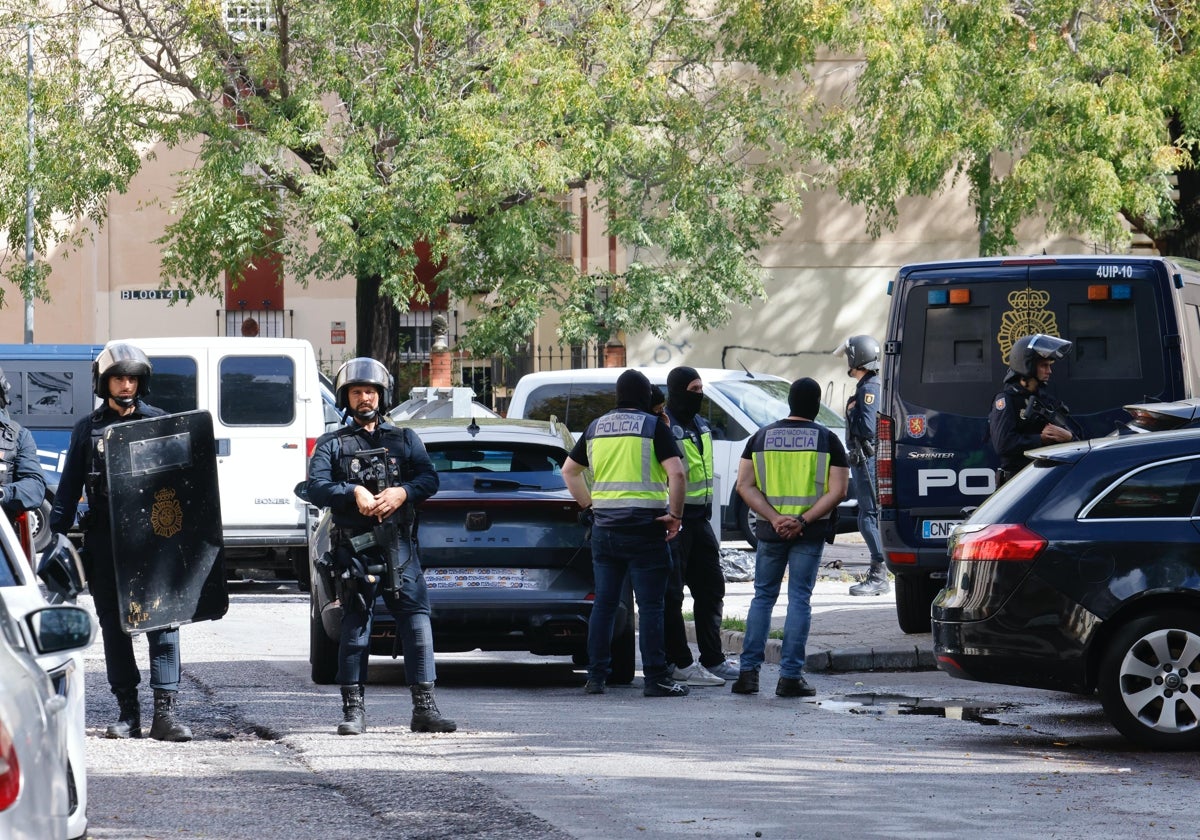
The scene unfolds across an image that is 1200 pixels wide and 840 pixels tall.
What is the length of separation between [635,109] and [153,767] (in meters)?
20.0

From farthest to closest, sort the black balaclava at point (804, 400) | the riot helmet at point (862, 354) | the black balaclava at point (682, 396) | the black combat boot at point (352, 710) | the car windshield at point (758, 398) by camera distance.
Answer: the car windshield at point (758, 398)
the riot helmet at point (862, 354)
the black balaclava at point (682, 396)
the black balaclava at point (804, 400)
the black combat boot at point (352, 710)

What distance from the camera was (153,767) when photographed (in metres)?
8.64

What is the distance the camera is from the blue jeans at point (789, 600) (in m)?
11.3

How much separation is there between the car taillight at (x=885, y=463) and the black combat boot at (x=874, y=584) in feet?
11.8

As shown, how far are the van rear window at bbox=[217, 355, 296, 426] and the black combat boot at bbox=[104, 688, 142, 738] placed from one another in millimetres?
8990

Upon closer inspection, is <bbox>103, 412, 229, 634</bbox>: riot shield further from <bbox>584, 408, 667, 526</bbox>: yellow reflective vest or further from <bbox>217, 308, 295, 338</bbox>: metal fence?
<bbox>217, 308, 295, 338</bbox>: metal fence

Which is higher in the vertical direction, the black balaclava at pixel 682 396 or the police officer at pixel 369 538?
the black balaclava at pixel 682 396

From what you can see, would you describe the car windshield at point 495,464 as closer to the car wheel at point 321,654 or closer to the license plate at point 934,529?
the car wheel at point 321,654

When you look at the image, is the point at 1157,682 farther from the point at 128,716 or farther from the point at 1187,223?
the point at 1187,223

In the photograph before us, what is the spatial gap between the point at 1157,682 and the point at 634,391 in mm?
3453

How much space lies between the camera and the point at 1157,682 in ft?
29.8

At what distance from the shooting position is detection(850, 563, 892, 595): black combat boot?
16875mm

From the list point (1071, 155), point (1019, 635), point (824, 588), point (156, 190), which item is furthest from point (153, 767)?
point (156, 190)

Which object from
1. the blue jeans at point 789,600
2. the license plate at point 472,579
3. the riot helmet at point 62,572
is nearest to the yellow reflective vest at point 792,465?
the blue jeans at point 789,600
